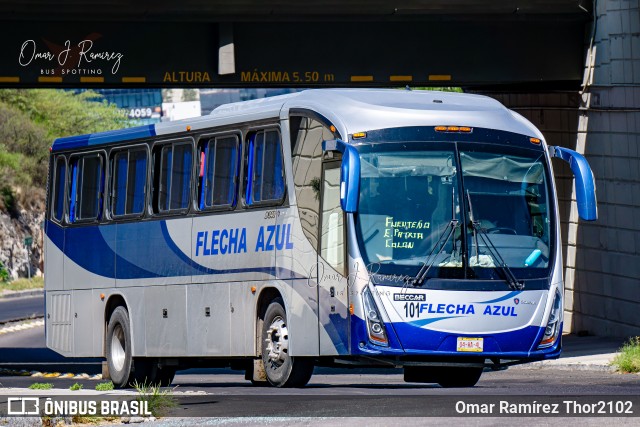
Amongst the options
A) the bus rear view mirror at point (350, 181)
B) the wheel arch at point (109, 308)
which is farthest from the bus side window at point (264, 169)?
the wheel arch at point (109, 308)

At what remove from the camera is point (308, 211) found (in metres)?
17.6

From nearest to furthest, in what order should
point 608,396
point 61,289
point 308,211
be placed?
point 608,396 < point 308,211 < point 61,289

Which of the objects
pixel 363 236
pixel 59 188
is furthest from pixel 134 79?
pixel 363 236

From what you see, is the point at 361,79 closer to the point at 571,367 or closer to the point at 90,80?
the point at 90,80

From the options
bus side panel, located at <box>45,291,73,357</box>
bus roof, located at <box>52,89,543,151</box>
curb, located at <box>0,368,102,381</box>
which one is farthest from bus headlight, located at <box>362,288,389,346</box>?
curb, located at <box>0,368,102,381</box>

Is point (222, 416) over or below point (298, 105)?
below

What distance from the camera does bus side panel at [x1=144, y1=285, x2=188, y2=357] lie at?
2088 centimetres

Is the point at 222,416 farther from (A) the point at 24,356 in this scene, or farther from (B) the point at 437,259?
(A) the point at 24,356

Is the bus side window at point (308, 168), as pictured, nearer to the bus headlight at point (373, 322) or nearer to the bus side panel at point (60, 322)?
the bus headlight at point (373, 322)

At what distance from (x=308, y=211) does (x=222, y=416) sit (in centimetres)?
391

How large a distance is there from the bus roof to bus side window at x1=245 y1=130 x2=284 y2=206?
0.28 metres

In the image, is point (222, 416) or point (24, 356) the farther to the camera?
point (24, 356)

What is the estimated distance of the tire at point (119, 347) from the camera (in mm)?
22484

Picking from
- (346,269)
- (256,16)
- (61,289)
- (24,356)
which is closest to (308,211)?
(346,269)
